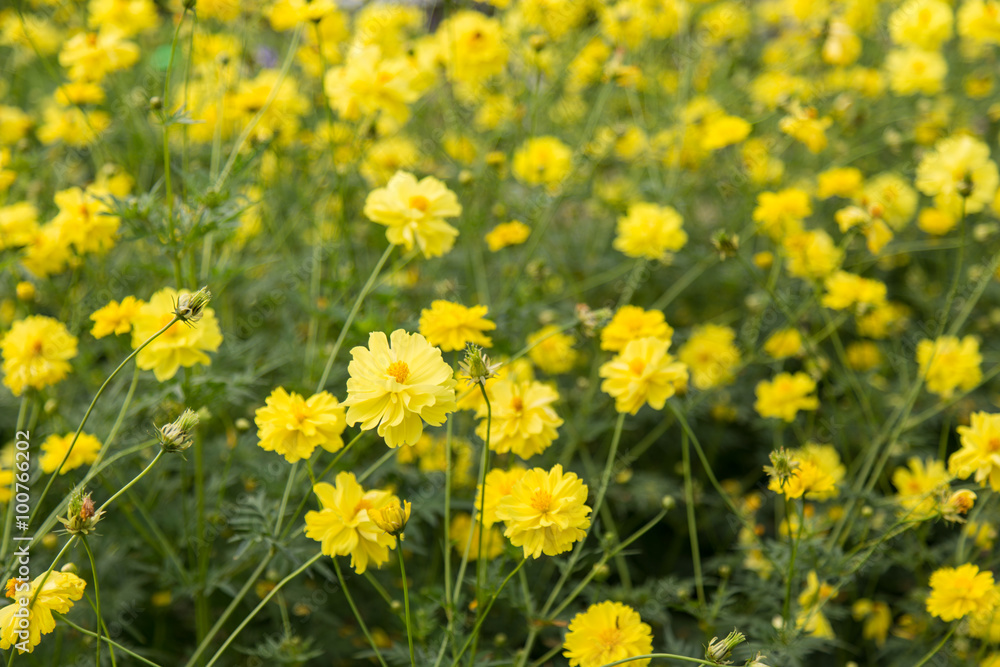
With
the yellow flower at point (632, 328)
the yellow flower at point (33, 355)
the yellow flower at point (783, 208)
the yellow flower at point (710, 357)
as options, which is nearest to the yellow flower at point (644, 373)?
the yellow flower at point (632, 328)

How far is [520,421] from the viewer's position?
1293 mm

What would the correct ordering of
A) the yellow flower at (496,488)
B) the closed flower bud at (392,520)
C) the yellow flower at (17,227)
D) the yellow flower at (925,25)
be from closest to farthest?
1. the closed flower bud at (392,520)
2. the yellow flower at (496,488)
3. the yellow flower at (17,227)
4. the yellow flower at (925,25)

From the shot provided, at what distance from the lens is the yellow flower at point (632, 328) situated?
1.47 m

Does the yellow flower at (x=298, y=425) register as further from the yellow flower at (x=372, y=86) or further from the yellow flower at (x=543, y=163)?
the yellow flower at (x=543, y=163)

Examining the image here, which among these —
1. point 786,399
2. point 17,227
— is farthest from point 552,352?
point 17,227

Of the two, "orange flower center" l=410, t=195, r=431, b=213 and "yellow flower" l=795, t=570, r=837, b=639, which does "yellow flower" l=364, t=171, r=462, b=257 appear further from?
"yellow flower" l=795, t=570, r=837, b=639

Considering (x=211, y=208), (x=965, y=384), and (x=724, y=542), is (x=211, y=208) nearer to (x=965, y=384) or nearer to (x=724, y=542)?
(x=724, y=542)

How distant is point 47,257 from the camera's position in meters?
1.73

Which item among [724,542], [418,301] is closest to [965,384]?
[724,542]

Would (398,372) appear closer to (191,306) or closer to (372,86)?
(191,306)

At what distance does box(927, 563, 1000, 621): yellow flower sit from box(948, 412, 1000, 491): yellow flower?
179 mm

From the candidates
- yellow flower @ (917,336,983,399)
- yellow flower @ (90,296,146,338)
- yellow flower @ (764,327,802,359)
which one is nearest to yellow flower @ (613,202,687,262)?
yellow flower @ (764,327,802,359)

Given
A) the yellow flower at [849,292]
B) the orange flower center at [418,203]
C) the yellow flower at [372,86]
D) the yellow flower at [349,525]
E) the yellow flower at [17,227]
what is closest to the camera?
the yellow flower at [349,525]

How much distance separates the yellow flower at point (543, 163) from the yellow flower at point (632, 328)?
0.79 m
